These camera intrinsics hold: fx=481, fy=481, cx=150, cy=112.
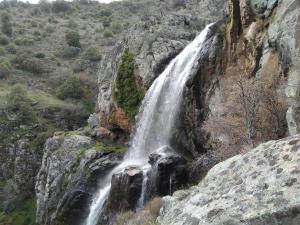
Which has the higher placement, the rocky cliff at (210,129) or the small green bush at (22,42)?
the small green bush at (22,42)

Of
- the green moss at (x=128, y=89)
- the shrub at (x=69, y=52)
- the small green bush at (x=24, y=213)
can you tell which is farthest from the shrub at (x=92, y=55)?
the green moss at (x=128, y=89)

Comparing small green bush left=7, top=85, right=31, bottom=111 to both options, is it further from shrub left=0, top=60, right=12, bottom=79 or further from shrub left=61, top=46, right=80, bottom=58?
shrub left=61, top=46, right=80, bottom=58

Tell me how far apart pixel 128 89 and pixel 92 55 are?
108 feet

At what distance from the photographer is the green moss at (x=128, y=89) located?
3906 cm

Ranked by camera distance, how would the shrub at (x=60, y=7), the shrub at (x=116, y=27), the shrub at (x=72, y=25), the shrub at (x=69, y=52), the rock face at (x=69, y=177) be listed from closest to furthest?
the rock face at (x=69, y=177)
the shrub at (x=69, y=52)
the shrub at (x=116, y=27)
the shrub at (x=72, y=25)
the shrub at (x=60, y=7)

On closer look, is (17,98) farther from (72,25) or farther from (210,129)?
(210,129)

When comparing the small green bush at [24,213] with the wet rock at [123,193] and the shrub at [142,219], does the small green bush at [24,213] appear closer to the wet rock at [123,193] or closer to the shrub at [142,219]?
the wet rock at [123,193]

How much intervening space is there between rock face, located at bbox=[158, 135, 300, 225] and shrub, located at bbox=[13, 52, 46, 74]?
203ft

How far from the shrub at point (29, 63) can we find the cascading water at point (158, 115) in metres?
35.9

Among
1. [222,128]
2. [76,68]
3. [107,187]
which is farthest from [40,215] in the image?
[76,68]

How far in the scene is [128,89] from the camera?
40.2 metres

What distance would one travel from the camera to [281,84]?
2017 centimetres

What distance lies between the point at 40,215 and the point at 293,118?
28.9m

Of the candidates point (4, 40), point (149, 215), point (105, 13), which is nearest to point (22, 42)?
point (4, 40)
